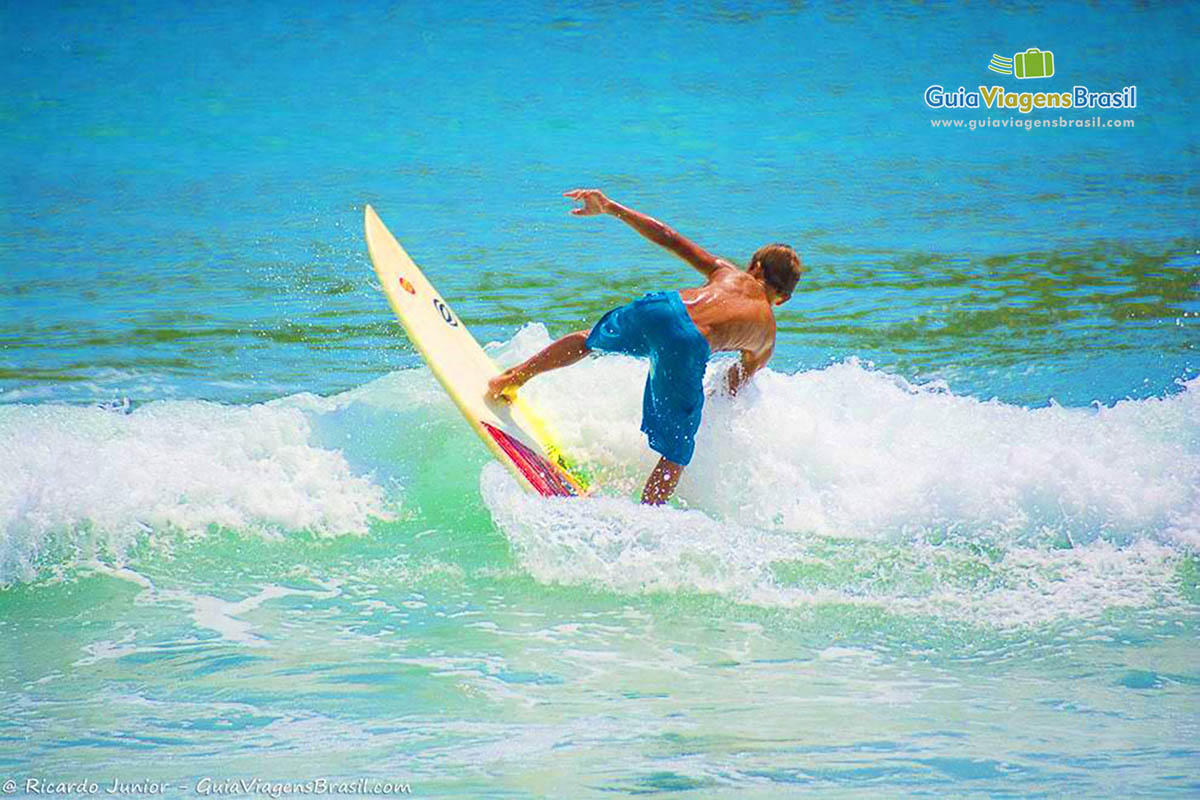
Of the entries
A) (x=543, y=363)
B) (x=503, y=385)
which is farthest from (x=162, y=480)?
(x=543, y=363)

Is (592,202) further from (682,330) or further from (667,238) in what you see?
(682,330)

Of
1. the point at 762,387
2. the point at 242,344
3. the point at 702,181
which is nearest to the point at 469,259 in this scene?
the point at 242,344

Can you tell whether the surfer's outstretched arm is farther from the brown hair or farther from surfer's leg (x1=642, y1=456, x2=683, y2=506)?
surfer's leg (x1=642, y1=456, x2=683, y2=506)

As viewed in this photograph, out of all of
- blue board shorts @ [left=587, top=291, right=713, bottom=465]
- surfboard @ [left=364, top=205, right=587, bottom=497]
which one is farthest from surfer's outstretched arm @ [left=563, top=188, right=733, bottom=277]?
surfboard @ [left=364, top=205, right=587, bottom=497]

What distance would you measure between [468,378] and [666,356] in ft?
3.37

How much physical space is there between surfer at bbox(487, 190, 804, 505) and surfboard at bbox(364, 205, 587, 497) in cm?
44

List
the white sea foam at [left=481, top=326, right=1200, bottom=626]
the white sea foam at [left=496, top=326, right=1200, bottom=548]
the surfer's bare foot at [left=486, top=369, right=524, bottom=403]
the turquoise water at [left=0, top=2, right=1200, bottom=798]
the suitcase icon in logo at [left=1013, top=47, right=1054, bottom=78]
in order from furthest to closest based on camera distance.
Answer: the suitcase icon in logo at [left=1013, top=47, right=1054, bottom=78]
the surfer's bare foot at [left=486, top=369, right=524, bottom=403]
the white sea foam at [left=496, top=326, right=1200, bottom=548]
the white sea foam at [left=481, top=326, right=1200, bottom=626]
the turquoise water at [left=0, top=2, right=1200, bottom=798]

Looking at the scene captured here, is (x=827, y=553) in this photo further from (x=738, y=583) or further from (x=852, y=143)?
(x=852, y=143)

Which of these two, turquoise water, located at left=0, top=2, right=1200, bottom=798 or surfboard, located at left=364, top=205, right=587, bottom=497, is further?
surfboard, located at left=364, top=205, right=587, bottom=497

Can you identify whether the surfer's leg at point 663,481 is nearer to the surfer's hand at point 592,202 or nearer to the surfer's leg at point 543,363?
the surfer's leg at point 543,363

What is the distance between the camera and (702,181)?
40.3 ft

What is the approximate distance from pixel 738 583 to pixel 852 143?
32.6 feet

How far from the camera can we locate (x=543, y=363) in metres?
5.41

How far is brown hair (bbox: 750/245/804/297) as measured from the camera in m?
5.04
